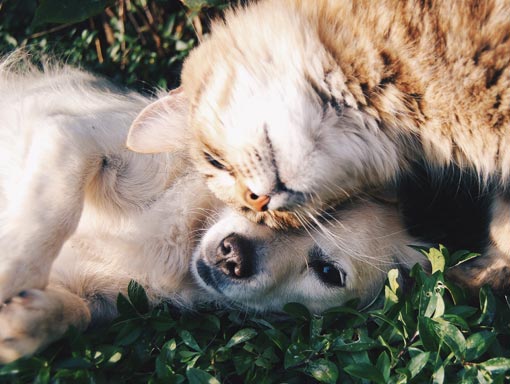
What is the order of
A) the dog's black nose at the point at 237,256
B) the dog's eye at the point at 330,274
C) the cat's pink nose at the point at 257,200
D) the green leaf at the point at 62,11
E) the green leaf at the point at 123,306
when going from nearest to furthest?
the cat's pink nose at the point at 257,200
the green leaf at the point at 123,306
the dog's black nose at the point at 237,256
the dog's eye at the point at 330,274
the green leaf at the point at 62,11

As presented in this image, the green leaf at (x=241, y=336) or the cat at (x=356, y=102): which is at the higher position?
the cat at (x=356, y=102)

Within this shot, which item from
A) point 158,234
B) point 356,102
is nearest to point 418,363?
point 356,102

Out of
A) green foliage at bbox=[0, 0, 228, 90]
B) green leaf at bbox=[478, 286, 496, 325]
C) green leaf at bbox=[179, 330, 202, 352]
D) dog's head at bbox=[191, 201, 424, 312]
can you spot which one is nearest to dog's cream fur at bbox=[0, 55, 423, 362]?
dog's head at bbox=[191, 201, 424, 312]

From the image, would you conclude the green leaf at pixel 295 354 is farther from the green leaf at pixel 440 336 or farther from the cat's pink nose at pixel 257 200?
the cat's pink nose at pixel 257 200

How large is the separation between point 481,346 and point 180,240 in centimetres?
136

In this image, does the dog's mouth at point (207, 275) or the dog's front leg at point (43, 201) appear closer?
the dog's front leg at point (43, 201)

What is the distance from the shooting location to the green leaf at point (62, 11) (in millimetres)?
3131

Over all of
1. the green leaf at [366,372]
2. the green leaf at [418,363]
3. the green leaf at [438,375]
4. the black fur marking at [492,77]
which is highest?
the black fur marking at [492,77]

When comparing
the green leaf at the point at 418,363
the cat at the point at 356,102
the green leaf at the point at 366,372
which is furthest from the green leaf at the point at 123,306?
the green leaf at the point at 418,363

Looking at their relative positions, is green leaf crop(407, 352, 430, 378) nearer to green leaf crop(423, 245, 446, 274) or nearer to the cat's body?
Answer: green leaf crop(423, 245, 446, 274)

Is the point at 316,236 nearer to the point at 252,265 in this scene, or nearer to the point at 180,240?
the point at 252,265

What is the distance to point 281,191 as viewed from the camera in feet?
7.61

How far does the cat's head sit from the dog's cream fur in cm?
23

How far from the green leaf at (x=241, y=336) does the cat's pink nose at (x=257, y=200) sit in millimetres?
469
